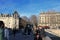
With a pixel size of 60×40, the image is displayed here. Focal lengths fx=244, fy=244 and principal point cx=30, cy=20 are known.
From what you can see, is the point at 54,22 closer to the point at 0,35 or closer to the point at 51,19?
the point at 51,19

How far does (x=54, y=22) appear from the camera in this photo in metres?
57.7

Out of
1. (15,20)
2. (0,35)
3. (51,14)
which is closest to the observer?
(0,35)

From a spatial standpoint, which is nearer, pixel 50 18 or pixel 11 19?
pixel 11 19

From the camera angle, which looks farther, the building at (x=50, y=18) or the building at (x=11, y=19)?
the building at (x=50, y=18)

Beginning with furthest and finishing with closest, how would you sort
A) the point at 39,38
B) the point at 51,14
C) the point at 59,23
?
the point at 51,14
the point at 59,23
the point at 39,38

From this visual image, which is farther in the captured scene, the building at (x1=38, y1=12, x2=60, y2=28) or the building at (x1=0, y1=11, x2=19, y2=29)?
the building at (x1=38, y1=12, x2=60, y2=28)

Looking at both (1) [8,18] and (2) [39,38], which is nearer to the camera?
(2) [39,38]

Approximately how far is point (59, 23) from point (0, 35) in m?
53.2

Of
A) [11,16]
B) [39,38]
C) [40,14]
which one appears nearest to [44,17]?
[40,14]

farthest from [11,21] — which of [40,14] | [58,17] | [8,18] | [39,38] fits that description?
[39,38]

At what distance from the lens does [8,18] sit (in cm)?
5172

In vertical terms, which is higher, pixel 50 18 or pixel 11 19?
pixel 50 18

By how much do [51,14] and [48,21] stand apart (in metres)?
3.10

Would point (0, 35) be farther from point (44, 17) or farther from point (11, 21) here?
point (44, 17)
